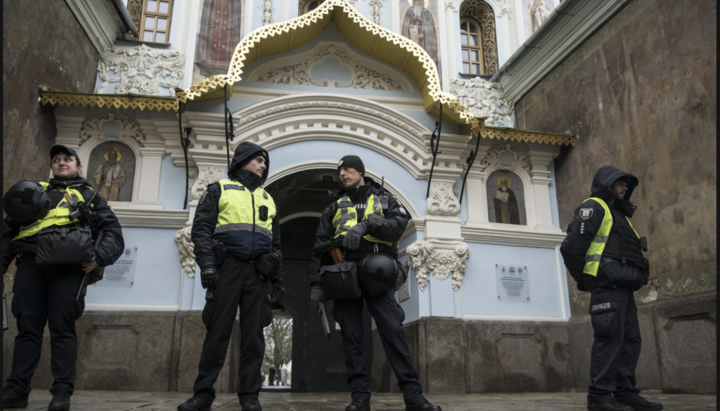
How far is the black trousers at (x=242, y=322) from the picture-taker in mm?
3902

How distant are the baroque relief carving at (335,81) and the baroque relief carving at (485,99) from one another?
1430 mm

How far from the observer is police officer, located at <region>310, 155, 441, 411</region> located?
4.14m

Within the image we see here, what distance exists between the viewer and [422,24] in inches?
415

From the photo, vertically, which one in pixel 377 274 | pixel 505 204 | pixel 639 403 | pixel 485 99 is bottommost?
pixel 639 403

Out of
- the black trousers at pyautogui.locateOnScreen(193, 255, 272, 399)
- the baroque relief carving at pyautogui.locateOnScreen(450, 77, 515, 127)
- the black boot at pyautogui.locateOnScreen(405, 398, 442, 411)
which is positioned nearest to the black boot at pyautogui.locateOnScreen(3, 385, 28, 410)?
the black trousers at pyautogui.locateOnScreen(193, 255, 272, 399)

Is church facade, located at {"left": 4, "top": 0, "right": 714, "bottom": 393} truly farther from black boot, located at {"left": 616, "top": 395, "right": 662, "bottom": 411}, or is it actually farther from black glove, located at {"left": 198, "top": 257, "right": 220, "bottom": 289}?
black glove, located at {"left": 198, "top": 257, "right": 220, "bottom": 289}

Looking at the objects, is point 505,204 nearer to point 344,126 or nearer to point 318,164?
point 344,126

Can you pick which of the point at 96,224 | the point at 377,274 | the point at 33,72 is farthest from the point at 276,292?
the point at 33,72

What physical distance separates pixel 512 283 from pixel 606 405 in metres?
4.86

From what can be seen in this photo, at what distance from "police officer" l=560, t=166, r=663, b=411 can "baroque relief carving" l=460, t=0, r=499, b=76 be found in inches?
260

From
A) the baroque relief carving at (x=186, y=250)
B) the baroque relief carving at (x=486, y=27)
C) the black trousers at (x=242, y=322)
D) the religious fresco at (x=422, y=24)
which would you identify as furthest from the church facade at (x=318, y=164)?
the black trousers at (x=242, y=322)

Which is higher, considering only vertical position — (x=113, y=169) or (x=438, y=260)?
(x=113, y=169)

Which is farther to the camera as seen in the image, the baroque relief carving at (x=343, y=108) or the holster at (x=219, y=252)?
the baroque relief carving at (x=343, y=108)

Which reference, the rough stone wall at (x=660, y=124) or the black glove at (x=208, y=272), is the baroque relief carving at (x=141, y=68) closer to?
the black glove at (x=208, y=272)
